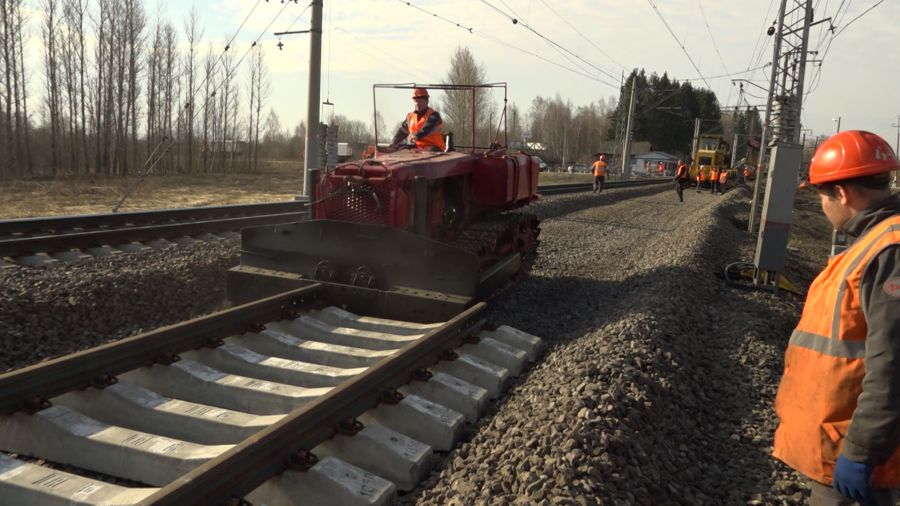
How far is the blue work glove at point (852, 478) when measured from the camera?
2049 mm

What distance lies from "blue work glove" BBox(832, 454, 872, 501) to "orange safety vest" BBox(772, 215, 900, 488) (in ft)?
0.24

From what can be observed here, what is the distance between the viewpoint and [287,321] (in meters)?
5.56

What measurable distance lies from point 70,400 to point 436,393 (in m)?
2.26

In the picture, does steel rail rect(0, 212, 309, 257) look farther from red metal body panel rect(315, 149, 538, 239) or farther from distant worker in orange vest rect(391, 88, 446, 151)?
red metal body panel rect(315, 149, 538, 239)

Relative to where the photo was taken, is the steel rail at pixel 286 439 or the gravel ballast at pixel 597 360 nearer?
the steel rail at pixel 286 439

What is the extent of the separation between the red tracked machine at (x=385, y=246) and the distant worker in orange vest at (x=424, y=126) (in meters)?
0.56

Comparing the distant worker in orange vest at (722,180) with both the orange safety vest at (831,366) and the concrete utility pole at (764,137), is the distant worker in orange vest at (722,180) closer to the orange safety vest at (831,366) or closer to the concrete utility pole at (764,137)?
the concrete utility pole at (764,137)

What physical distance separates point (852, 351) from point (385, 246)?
176 inches

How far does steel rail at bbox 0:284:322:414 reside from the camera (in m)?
3.48

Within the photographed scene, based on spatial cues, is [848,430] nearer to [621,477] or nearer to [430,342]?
[621,477]

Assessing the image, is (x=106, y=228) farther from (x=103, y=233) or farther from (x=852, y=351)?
(x=852, y=351)

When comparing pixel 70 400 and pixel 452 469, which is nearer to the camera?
pixel 452 469

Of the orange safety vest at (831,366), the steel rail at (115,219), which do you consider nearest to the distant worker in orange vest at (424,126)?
the steel rail at (115,219)

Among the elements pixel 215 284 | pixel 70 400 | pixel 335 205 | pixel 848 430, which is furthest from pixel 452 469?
pixel 215 284
